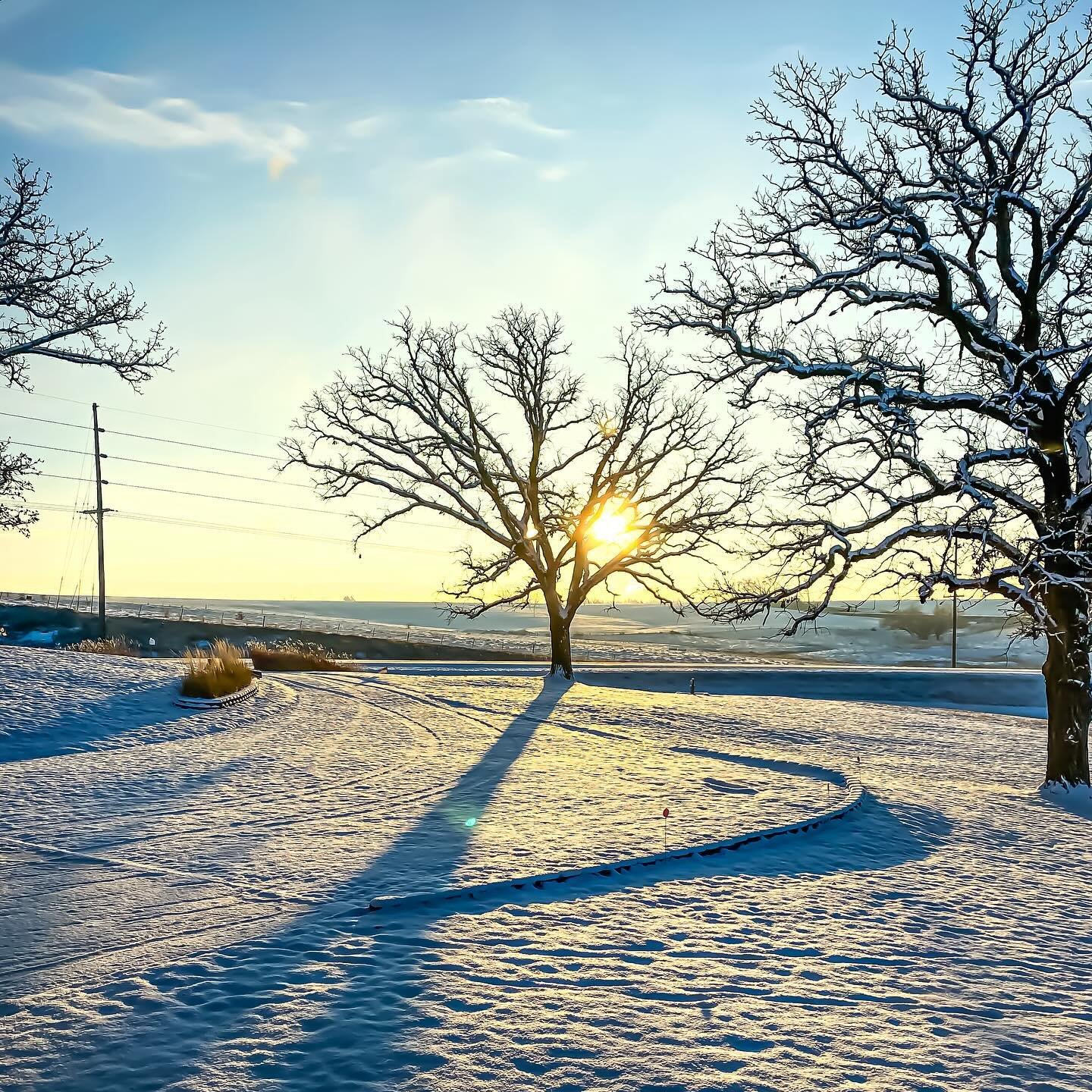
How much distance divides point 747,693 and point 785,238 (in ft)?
62.6

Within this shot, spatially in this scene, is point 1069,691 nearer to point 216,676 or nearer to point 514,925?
point 514,925

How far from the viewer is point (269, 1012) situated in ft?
15.7

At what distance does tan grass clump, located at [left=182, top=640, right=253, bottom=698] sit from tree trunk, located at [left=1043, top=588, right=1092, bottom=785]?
1581 cm

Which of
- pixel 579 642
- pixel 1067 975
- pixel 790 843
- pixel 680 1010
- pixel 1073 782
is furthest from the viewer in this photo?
pixel 579 642

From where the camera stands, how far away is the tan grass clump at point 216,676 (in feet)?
58.9

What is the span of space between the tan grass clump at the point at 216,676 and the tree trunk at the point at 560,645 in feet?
33.8

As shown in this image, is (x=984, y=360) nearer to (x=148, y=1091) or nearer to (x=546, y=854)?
(x=546, y=854)

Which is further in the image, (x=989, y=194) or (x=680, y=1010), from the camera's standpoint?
(x=989, y=194)

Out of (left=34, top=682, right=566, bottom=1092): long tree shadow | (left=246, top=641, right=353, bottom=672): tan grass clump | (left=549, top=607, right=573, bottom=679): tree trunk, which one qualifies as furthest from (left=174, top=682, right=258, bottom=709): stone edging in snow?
(left=549, top=607, right=573, bottom=679): tree trunk

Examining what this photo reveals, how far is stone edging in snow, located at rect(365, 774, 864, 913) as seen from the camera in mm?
6680

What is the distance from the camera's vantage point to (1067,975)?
19.7 feet

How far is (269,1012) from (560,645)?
2396cm

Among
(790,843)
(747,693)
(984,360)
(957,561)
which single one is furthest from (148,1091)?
(747,693)

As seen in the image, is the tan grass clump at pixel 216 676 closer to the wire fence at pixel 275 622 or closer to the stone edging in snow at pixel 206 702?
the stone edging in snow at pixel 206 702
